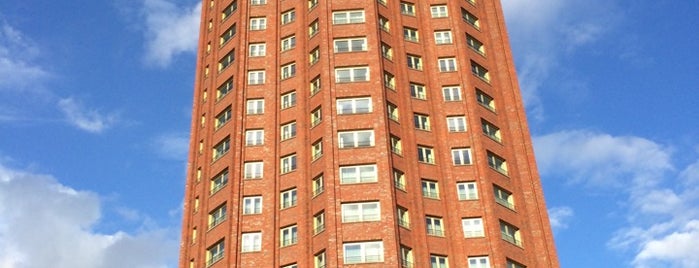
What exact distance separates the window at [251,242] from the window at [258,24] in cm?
1950

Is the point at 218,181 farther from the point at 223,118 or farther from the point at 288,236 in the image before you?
the point at 288,236

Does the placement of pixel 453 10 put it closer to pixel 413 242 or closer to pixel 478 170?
pixel 478 170

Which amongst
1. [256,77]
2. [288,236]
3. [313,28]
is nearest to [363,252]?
[288,236]

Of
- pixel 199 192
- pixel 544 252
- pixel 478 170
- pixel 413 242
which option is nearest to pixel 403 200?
pixel 413 242

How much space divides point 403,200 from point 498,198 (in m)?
7.85

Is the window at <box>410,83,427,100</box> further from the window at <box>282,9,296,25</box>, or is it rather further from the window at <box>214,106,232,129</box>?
the window at <box>214,106,232,129</box>

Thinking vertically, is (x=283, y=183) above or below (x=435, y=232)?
above

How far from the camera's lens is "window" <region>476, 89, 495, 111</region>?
64.0m

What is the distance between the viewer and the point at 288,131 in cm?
6053

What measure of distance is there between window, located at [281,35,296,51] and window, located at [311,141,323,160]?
10.8m

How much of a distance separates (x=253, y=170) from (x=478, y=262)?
17.2 metres

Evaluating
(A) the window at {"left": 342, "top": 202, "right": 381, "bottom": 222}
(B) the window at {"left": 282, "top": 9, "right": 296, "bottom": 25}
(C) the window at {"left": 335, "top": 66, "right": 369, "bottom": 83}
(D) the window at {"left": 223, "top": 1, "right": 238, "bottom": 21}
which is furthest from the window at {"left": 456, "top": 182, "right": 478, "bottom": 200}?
(D) the window at {"left": 223, "top": 1, "right": 238, "bottom": 21}

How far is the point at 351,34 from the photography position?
62.8m

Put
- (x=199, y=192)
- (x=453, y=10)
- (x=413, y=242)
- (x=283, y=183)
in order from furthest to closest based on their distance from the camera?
(x=453, y=10) → (x=199, y=192) → (x=283, y=183) → (x=413, y=242)
